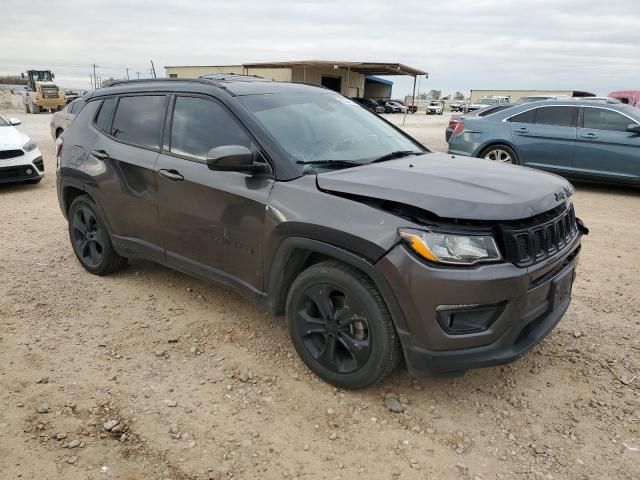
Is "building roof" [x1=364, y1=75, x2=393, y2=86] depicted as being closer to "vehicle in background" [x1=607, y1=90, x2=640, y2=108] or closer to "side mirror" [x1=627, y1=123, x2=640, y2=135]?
"vehicle in background" [x1=607, y1=90, x2=640, y2=108]

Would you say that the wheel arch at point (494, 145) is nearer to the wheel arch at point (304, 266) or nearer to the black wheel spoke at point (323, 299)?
the wheel arch at point (304, 266)

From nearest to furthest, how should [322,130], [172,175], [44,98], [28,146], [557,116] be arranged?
[322,130] → [172,175] → [28,146] → [557,116] → [44,98]

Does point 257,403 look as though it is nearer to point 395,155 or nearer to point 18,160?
point 395,155

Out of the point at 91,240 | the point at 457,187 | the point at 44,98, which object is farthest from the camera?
the point at 44,98

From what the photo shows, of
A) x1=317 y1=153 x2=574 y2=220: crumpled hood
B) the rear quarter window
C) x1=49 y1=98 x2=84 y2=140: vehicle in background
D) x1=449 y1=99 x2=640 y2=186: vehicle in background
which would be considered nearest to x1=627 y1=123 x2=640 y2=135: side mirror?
x1=449 y1=99 x2=640 y2=186: vehicle in background

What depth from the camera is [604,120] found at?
8.54 m

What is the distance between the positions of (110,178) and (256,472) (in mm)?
2734

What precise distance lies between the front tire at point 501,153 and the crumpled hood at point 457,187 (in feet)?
20.5

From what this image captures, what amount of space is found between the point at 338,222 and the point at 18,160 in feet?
25.5

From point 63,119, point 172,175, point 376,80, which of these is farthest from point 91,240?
point 376,80

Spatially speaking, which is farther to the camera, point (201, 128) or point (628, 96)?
point (628, 96)

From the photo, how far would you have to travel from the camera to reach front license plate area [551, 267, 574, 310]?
2762 millimetres

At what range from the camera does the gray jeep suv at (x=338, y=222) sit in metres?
2.46

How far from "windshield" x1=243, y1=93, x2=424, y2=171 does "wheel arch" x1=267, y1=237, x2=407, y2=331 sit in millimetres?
515
